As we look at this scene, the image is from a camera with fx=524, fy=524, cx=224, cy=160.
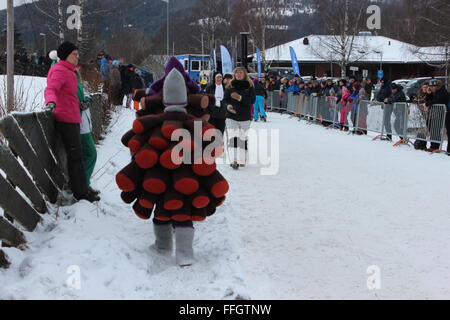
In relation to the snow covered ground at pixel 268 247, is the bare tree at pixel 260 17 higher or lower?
higher

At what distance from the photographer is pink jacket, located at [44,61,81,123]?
16.9ft

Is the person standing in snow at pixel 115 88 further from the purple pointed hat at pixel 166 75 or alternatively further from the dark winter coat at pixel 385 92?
the purple pointed hat at pixel 166 75

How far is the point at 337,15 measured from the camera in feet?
145

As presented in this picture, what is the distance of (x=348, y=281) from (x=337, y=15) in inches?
1691

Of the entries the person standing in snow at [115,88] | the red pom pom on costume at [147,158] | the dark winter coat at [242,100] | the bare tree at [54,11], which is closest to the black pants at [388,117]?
the dark winter coat at [242,100]

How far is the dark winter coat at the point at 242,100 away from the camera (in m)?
9.30

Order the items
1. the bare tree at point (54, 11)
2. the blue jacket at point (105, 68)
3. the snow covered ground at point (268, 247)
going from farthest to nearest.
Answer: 1. the bare tree at point (54, 11)
2. the blue jacket at point (105, 68)
3. the snow covered ground at point (268, 247)

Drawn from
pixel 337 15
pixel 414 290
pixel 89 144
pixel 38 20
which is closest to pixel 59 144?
pixel 89 144

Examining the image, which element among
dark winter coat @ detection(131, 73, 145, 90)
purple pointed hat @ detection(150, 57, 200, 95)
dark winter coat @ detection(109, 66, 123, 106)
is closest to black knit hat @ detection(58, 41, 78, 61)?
purple pointed hat @ detection(150, 57, 200, 95)

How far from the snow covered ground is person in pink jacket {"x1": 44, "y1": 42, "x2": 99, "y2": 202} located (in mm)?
421

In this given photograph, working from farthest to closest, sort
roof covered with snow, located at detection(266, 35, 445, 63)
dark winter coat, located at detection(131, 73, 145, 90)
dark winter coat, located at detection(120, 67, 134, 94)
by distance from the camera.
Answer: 1. roof covered with snow, located at detection(266, 35, 445, 63)
2. dark winter coat, located at detection(131, 73, 145, 90)
3. dark winter coat, located at detection(120, 67, 134, 94)

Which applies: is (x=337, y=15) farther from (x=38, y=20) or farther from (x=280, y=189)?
(x=280, y=189)

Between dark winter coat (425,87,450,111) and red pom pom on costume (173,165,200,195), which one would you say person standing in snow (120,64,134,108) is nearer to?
dark winter coat (425,87,450,111)

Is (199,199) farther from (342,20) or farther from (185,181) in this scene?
(342,20)
